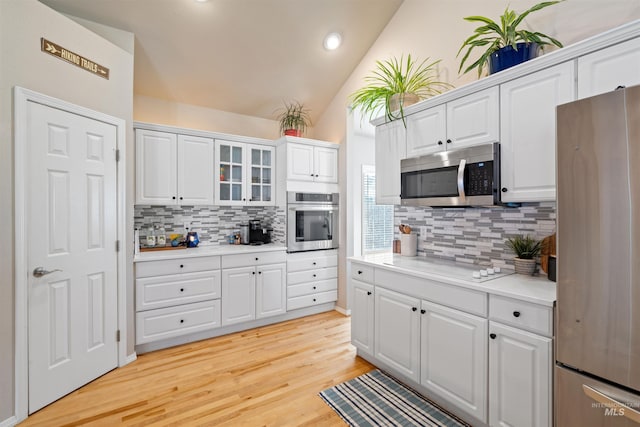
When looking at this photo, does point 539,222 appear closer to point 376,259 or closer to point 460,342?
point 460,342

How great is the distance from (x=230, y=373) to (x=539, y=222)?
262 cm

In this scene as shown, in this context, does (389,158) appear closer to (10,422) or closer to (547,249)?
(547,249)

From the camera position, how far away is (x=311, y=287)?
3875 millimetres

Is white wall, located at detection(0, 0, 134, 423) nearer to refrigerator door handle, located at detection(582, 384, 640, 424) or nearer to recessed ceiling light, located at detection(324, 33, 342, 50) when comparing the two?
recessed ceiling light, located at detection(324, 33, 342, 50)

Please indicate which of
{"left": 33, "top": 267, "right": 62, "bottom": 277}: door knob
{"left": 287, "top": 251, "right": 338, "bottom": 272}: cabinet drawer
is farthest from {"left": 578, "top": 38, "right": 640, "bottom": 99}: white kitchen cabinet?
{"left": 33, "top": 267, "right": 62, "bottom": 277}: door knob

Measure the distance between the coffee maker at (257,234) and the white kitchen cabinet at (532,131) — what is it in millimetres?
2753

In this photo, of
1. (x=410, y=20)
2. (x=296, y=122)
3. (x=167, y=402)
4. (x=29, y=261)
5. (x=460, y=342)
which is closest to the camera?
(x=460, y=342)

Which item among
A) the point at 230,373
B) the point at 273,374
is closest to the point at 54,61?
the point at 230,373

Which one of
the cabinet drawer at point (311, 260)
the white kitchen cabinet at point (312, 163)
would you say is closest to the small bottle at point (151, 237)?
the cabinet drawer at point (311, 260)

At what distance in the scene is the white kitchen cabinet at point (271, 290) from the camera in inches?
138

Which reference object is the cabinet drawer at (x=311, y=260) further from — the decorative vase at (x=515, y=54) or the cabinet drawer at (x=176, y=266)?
the decorative vase at (x=515, y=54)

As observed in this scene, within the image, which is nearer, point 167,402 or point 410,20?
point 167,402

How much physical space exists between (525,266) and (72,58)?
3553 mm

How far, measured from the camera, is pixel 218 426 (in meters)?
1.94
